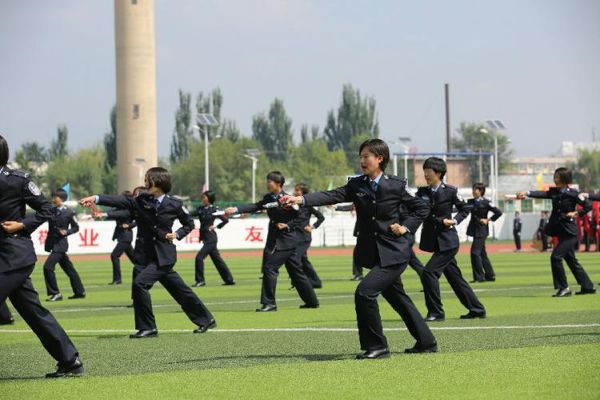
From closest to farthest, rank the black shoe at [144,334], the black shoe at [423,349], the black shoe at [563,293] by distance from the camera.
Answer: the black shoe at [423,349] → the black shoe at [144,334] → the black shoe at [563,293]

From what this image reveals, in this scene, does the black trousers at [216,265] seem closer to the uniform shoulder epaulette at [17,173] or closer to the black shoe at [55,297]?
the black shoe at [55,297]

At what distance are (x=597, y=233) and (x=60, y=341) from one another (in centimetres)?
3768

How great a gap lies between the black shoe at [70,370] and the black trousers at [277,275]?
890 centimetres

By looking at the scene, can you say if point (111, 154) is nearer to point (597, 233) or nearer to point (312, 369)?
point (597, 233)

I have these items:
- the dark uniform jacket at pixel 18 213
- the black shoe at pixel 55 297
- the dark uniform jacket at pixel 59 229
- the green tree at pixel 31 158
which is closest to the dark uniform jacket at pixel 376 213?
the dark uniform jacket at pixel 18 213

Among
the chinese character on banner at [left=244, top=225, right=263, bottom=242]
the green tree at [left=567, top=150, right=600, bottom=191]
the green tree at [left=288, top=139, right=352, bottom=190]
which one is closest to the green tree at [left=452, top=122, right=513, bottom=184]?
the green tree at [left=567, top=150, right=600, bottom=191]

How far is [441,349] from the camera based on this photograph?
488 inches

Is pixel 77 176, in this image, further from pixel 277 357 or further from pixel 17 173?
pixel 17 173

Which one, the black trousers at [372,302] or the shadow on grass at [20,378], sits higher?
the black trousers at [372,302]

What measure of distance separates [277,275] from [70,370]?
9.04 m

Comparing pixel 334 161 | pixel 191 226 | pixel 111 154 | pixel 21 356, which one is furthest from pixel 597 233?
pixel 111 154

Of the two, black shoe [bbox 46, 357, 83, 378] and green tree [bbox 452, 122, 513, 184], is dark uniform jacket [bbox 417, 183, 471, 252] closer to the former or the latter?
black shoe [bbox 46, 357, 83, 378]

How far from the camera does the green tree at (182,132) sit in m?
124

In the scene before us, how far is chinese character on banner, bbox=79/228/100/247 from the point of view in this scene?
5547cm
